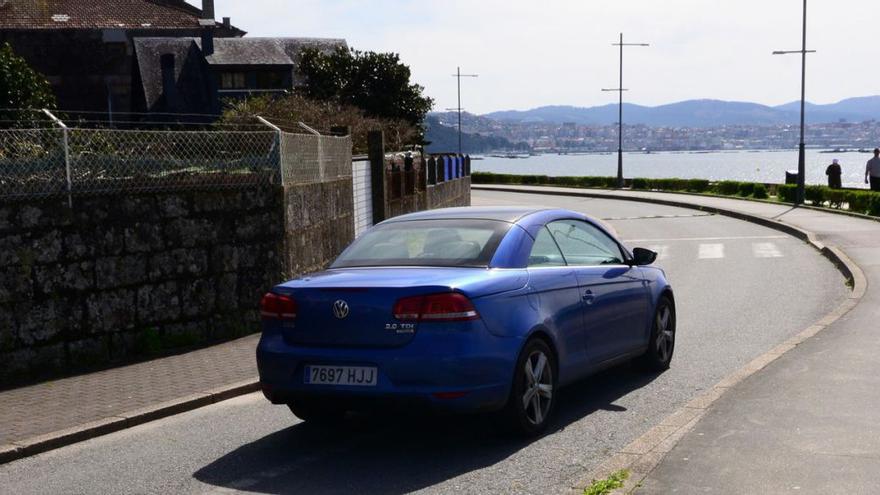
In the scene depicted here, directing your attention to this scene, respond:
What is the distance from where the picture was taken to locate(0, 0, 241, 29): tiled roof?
74.4m

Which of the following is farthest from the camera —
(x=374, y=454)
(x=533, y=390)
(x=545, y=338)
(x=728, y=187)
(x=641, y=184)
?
(x=641, y=184)

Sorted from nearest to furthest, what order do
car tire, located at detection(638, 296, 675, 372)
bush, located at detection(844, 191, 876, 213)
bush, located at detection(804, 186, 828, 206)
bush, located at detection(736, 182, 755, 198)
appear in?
car tire, located at detection(638, 296, 675, 372) → bush, located at detection(844, 191, 876, 213) → bush, located at detection(804, 186, 828, 206) → bush, located at detection(736, 182, 755, 198)

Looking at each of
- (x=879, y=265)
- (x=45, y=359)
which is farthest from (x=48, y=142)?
(x=879, y=265)

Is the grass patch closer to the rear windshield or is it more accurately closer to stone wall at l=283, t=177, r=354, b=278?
the rear windshield

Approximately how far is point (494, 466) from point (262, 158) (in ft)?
21.3

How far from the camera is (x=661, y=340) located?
31.6 feet

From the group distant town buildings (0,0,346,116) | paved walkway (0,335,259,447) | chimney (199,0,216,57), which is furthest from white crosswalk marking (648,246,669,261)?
chimney (199,0,216,57)

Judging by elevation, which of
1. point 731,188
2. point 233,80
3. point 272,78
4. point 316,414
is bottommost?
point 731,188

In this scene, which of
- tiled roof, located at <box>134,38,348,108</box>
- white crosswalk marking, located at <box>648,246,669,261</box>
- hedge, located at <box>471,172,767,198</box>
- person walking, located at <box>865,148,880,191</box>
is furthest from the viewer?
tiled roof, located at <box>134,38,348,108</box>

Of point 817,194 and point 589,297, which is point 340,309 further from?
point 817,194

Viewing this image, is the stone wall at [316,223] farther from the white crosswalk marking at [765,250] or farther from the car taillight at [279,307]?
the white crosswalk marking at [765,250]

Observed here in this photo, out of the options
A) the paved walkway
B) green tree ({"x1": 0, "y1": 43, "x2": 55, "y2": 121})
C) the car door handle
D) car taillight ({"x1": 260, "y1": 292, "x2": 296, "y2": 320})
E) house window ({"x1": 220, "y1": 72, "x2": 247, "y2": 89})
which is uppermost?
house window ({"x1": 220, "y1": 72, "x2": 247, "y2": 89})

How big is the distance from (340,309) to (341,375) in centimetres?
41

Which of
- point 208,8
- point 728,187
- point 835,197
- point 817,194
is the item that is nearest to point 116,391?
point 835,197
